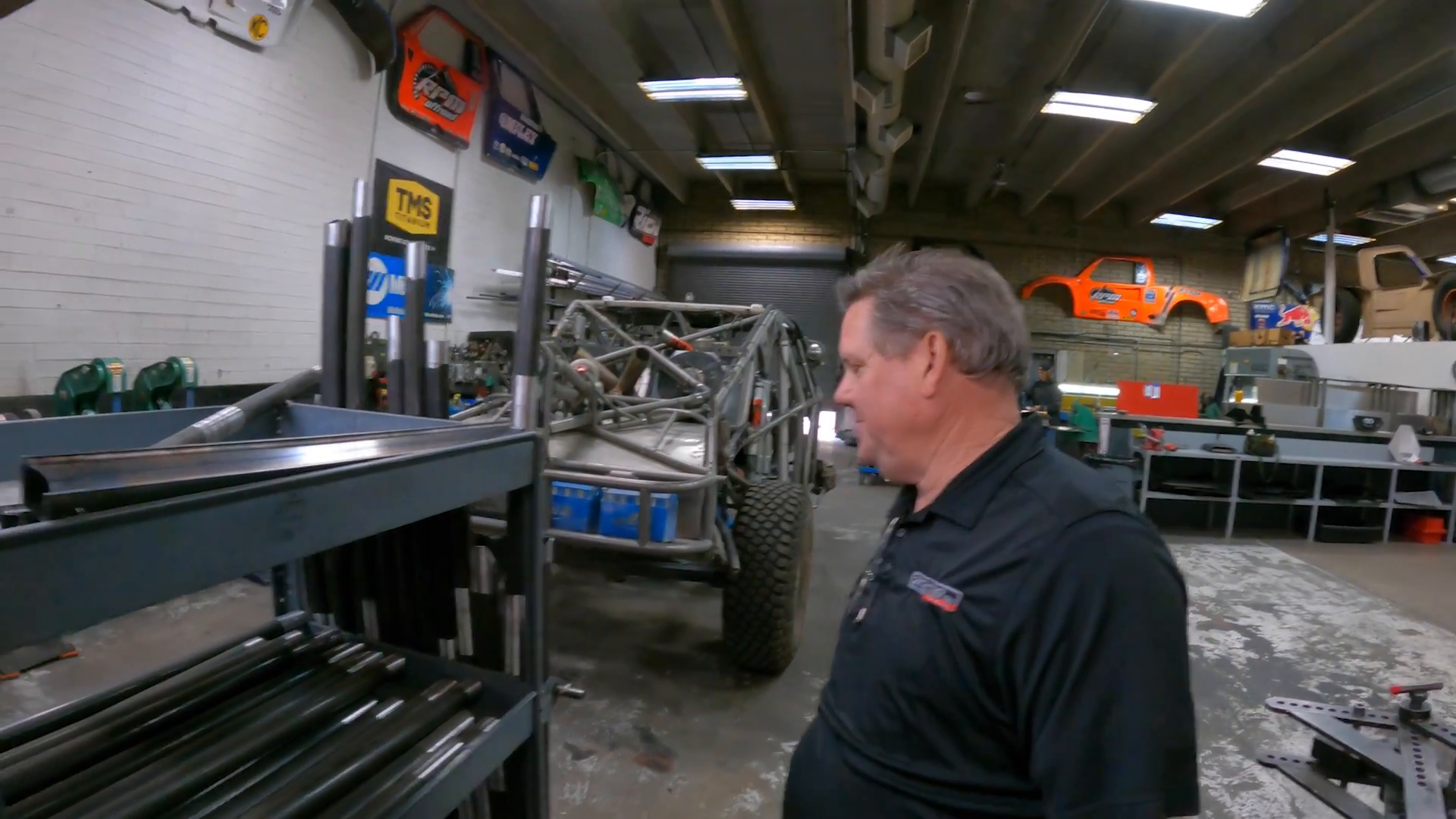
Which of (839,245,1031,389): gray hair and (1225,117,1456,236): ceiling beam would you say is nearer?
(839,245,1031,389): gray hair

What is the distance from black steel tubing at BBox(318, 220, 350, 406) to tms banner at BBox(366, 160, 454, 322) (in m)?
4.42

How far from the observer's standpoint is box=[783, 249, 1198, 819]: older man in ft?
2.96

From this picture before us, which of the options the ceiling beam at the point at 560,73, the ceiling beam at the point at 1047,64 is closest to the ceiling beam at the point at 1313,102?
the ceiling beam at the point at 1047,64

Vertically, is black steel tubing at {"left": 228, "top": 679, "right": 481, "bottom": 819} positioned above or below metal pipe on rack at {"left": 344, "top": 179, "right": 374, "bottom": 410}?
below

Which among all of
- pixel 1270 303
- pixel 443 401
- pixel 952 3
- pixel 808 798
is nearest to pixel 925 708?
pixel 808 798

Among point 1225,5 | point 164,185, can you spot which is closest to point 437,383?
point 164,185

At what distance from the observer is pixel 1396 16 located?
6.89 metres

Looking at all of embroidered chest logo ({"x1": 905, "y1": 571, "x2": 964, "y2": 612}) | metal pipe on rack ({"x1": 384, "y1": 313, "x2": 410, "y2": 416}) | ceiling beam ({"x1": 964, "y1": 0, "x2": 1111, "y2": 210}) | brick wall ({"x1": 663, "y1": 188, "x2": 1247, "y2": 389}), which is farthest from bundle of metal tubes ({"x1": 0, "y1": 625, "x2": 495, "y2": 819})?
brick wall ({"x1": 663, "y1": 188, "x2": 1247, "y2": 389})

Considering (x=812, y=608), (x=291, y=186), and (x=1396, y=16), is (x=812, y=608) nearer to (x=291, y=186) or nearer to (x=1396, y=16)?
(x=291, y=186)

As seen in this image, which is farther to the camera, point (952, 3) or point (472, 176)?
point (472, 176)

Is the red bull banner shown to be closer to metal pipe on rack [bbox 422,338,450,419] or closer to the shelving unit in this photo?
the shelving unit

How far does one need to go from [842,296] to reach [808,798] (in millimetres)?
936

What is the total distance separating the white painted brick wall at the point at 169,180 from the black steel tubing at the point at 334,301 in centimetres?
350

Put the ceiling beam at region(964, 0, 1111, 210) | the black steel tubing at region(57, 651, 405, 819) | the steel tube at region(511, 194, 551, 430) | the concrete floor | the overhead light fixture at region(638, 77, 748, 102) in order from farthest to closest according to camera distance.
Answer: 1. the overhead light fixture at region(638, 77, 748, 102)
2. the ceiling beam at region(964, 0, 1111, 210)
3. the concrete floor
4. the steel tube at region(511, 194, 551, 430)
5. the black steel tubing at region(57, 651, 405, 819)
